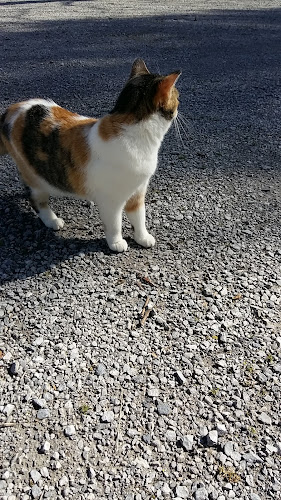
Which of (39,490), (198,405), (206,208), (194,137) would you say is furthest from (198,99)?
(39,490)

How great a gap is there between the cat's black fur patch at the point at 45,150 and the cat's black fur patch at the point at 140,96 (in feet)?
Answer: 1.60

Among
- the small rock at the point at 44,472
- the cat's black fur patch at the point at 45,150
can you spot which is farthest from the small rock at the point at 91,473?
the cat's black fur patch at the point at 45,150

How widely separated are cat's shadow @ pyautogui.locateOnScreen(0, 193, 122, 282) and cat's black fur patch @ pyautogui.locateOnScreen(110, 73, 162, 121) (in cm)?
99

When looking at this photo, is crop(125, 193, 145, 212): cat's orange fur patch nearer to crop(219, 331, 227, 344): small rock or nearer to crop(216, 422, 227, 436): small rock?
crop(219, 331, 227, 344): small rock

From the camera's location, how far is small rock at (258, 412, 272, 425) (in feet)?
6.21

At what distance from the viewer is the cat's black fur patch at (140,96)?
219 cm

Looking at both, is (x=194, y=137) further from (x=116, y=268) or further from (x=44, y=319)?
(x=44, y=319)

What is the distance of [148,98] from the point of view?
2193 millimetres

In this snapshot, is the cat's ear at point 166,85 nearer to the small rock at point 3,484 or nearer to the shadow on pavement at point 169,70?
the shadow on pavement at point 169,70

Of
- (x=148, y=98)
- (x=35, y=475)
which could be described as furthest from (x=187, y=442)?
(x=148, y=98)

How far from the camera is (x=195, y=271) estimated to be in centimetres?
269

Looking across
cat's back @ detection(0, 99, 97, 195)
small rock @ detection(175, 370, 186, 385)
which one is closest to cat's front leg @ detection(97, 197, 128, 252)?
cat's back @ detection(0, 99, 97, 195)

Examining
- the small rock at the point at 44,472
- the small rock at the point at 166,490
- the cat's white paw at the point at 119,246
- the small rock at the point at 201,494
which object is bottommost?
the small rock at the point at 44,472

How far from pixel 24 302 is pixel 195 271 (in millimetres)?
1128
